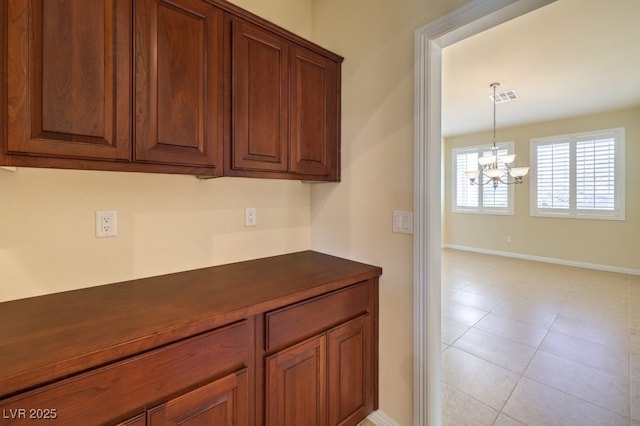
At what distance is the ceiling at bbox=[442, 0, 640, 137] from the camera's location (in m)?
2.36

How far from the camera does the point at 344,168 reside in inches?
75.0

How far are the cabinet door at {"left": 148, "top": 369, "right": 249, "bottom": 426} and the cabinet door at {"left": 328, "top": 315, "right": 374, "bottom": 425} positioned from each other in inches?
19.1

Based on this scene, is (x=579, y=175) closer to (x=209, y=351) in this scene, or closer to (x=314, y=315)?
(x=314, y=315)

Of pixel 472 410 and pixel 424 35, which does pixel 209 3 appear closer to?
pixel 424 35

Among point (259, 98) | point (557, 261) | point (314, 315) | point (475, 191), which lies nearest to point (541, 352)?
point (314, 315)

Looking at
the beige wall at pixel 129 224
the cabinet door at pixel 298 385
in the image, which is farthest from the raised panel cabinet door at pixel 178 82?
the cabinet door at pixel 298 385

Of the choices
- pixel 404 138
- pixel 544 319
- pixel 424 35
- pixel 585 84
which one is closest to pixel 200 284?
pixel 404 138

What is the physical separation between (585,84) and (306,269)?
4.66m

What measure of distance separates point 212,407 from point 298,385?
0.41m

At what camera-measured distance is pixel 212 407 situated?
3.38ft

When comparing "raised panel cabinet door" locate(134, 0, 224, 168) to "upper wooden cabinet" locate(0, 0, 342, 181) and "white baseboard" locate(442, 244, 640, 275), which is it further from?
"white baseboard" locate(442, 244, 640, 275)

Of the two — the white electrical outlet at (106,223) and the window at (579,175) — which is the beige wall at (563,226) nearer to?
the window at (579,175)

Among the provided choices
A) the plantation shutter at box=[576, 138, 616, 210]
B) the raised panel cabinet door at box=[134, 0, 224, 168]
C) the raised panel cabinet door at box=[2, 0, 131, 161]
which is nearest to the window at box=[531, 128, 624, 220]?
the plantation shutter at box=[576, 138, 616, 210]

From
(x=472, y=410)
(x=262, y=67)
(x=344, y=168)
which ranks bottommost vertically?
(x=472, y=410)
